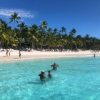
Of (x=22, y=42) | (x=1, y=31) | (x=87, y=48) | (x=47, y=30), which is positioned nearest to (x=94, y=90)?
(x=1, y=31)

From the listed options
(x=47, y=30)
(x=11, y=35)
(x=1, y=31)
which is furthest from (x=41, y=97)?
(x=47, y=30)

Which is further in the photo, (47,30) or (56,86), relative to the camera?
(47,30)

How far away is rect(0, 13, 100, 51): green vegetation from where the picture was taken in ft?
260

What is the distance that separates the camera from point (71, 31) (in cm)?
12312

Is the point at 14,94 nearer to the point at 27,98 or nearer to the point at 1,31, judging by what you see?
the point at 27,98

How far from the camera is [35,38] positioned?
298 feet

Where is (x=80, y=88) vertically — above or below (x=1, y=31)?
below

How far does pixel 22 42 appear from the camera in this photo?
9175 centimetres

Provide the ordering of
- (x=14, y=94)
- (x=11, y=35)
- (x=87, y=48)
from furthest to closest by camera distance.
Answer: (x=87, y=48), (x=11, y=35), (x=14, y=94)

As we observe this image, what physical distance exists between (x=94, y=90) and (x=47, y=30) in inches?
3311

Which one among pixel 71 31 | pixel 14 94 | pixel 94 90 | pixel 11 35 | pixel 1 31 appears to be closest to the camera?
pixel 14 94

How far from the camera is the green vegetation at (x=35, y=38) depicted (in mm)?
79400

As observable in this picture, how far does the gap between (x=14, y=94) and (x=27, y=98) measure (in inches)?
66.0

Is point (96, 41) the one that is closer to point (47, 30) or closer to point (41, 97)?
point (47, 30)
